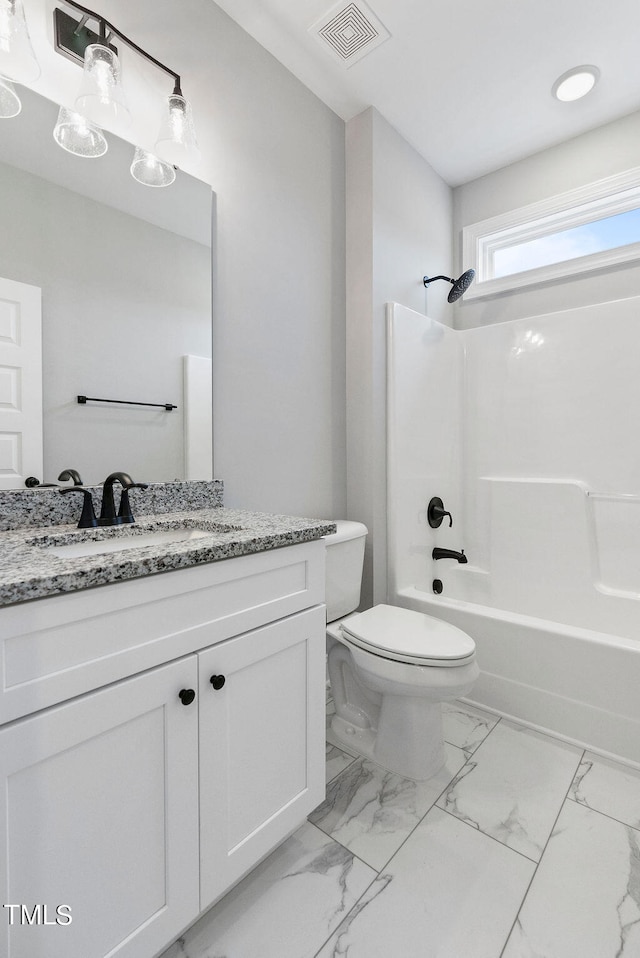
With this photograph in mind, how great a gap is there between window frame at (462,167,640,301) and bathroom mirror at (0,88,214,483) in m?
Result: 1.71

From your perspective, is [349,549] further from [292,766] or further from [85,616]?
[85,616]

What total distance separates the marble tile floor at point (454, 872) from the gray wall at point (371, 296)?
808 mm

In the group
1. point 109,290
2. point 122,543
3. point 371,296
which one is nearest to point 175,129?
point 109,290

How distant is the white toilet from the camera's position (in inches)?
55.9

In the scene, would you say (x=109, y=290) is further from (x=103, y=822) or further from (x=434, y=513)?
(x=434, y=513)

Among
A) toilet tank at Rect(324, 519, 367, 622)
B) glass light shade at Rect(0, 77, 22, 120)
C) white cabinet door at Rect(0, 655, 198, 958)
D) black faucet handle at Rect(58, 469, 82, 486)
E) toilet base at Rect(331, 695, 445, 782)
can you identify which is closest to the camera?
white cabinet door at Rect(0, 655, 198, 958)

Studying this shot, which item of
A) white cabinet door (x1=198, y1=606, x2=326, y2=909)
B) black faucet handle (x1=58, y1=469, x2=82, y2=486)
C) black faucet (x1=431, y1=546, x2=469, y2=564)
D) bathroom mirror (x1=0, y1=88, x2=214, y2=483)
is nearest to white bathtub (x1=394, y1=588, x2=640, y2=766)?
black faucet (x1=431, y1=546, x2=469, y2=564)

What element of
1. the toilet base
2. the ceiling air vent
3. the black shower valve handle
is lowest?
the toilet base

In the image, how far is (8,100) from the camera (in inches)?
44.3

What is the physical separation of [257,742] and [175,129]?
1.72 m

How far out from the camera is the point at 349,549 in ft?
6.03

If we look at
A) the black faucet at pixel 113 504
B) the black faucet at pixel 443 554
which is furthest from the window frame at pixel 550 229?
the black faucet at pixel 113 504

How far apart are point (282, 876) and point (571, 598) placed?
5.59ft

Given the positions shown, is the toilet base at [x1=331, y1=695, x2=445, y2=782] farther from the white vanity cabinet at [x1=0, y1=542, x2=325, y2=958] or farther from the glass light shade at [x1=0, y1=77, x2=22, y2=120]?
the glass light shade at [x1=0, y1=77, x2=22, y2=120]
